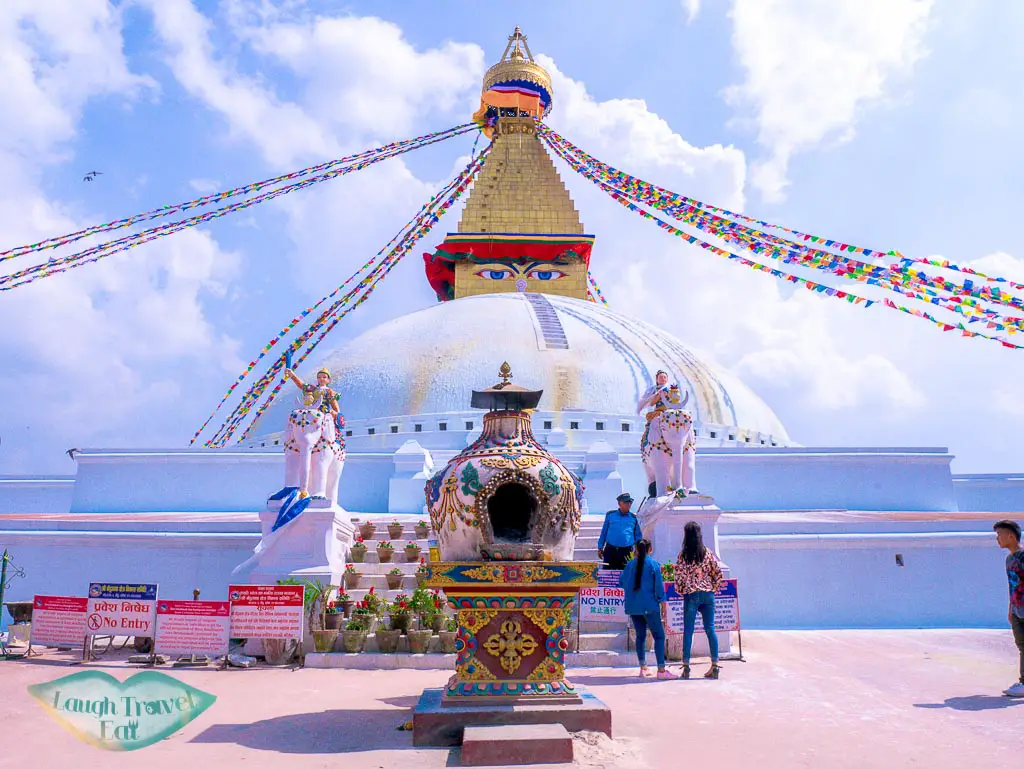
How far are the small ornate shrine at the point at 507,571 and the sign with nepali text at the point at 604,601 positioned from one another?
2.81 metres

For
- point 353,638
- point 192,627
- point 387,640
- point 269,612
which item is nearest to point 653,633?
point 387,640

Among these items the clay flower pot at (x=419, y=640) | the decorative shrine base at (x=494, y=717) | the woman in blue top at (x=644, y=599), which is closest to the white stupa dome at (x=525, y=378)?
the clay flower pot at (x=419, y=640)

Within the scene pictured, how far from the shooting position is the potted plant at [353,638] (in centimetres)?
775

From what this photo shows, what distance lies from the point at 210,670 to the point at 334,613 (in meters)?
1.26

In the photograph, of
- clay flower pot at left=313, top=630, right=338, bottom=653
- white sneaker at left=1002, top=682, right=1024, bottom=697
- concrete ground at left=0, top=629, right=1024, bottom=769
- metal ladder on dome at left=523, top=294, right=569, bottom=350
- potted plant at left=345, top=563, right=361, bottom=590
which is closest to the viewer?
concrete ground at left=0, top=629, right=1024, bottom=769

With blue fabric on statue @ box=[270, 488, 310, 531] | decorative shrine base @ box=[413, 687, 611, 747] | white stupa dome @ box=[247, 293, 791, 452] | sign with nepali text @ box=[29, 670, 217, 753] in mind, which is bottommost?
sign with nepali text @ box=[29, 670, 217, 753]

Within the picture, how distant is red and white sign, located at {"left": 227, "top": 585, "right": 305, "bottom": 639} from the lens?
7500 millimetres

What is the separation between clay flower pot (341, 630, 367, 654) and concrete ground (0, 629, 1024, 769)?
439 mm

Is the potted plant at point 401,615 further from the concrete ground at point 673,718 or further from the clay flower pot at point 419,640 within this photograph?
the concrete ground at point 673,718

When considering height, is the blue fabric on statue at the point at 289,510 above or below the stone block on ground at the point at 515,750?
above

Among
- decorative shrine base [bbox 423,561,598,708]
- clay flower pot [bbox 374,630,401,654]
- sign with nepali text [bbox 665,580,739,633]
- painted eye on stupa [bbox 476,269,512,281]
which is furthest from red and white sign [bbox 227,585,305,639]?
painted eye on stupa [bbox 476,269,512,281]

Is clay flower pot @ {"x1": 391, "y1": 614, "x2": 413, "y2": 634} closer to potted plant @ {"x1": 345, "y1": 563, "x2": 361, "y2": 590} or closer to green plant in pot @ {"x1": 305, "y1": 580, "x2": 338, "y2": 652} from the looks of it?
green plant in pot @ {"x1": 305, "y1": 580, "x2": 338, "y2": 652}

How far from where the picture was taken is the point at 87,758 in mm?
4434

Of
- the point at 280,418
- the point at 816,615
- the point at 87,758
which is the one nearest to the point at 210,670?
the point at 87,758
